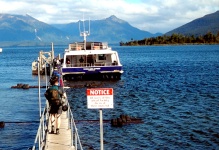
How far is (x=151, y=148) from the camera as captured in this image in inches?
887

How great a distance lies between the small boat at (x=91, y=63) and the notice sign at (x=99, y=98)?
40.2 metres

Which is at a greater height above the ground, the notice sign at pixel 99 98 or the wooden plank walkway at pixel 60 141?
the notice sign at pixel 99 98

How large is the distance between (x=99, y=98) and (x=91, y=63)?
143ft

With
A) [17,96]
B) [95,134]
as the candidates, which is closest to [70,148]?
[95,134]

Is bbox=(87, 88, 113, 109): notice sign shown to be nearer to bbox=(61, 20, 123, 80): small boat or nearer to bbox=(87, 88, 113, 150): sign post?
bbox=(87, 88, 113, 150): sign post

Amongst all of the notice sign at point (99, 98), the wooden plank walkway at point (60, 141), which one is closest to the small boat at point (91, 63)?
the wooden plank walkway at point (60, 141)

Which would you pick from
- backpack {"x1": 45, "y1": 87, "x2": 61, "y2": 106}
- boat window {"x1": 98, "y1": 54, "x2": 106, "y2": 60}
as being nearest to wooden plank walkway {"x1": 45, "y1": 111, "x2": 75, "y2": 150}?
backpack {"x1": 45, "y1": 87, "x2": 61, "y2": 106}

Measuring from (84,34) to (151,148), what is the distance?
131 feet

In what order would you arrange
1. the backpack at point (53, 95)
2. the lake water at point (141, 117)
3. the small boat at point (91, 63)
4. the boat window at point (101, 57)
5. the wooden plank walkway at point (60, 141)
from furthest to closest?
the boat window at point (101, 57), the small boat at point (91, 63), the lake water at point (141, 117), the wooden plank walkway at point (60, 141), the backpack at point (53, 95)

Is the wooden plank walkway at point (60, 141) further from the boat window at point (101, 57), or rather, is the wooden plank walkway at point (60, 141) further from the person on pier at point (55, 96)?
the boat window at point (101, 57)

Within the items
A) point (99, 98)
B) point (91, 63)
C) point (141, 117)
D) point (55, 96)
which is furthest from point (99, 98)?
point (91, 63)

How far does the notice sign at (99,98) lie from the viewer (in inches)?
450

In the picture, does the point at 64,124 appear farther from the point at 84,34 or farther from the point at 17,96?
the point at 84,34

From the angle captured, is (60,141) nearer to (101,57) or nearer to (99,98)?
(99,98)
